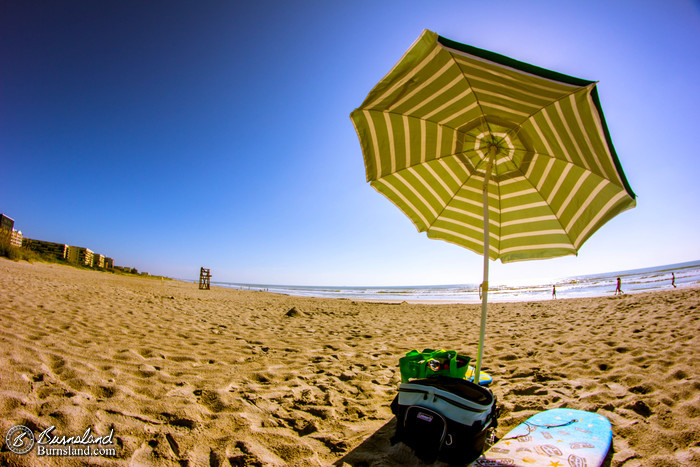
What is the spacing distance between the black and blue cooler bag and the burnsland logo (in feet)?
5.98

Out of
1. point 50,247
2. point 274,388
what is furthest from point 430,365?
point 50,247

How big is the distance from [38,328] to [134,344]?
1322 millimetres

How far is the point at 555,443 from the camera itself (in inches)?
78.6

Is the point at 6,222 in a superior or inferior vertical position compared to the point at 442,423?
superior

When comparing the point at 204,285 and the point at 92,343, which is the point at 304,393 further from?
the point at 204,285

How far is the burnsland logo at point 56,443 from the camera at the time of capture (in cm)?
159

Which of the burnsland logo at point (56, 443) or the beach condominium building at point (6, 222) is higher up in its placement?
the beach condominium building at point (6, 222)

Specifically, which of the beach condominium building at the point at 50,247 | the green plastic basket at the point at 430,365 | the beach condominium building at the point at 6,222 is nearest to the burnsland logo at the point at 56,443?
the green plastic basket at the point at 430,365

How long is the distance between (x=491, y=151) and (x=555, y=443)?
247 centimetres

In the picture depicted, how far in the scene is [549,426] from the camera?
2213 millimetres

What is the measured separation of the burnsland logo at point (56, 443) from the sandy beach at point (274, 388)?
0.11 ft

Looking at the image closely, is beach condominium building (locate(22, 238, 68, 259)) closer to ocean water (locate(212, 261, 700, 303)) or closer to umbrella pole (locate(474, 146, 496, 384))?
ocean water (locate(212, 261, 700, 303))

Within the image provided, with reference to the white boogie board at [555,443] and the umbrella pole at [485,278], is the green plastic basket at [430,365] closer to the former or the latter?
the umbrella pole at [485,278]

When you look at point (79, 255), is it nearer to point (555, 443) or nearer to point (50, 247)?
point (50, 247)
